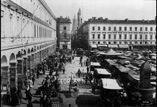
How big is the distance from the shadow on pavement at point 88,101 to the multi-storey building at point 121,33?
59.2 m

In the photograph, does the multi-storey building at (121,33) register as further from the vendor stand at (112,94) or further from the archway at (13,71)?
the vendor stand at (112,94)

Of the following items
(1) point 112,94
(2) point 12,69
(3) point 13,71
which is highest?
(2) point 12,69

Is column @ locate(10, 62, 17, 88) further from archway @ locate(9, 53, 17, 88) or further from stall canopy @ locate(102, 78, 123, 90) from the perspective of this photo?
stall canopy @ locate(102, 78, 123, 90)

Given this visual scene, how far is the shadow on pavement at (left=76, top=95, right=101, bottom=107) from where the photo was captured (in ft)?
55.9

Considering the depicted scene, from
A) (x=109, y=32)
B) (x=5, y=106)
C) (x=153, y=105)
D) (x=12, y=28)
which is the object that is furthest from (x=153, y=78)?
(x=109, y=32)

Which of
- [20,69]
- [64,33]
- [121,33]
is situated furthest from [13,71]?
[121,33]

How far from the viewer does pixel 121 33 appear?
79.7 metres

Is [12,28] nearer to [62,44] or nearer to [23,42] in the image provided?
[23,42]

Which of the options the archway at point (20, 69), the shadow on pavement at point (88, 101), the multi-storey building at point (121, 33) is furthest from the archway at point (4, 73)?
the multi-storey building at point (121, 33)

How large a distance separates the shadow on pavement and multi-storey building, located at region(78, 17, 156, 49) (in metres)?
59.2

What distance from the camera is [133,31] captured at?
8006 centimetres

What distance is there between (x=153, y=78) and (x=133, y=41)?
6410 cm

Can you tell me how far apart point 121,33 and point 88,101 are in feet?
212

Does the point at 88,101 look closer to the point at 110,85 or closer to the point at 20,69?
the point at 110,85
